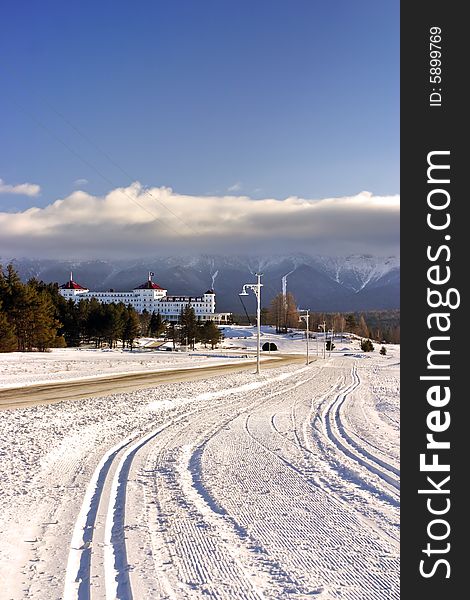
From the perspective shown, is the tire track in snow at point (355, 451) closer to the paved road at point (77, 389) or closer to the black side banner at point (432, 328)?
the black side banner at point (432, 328)

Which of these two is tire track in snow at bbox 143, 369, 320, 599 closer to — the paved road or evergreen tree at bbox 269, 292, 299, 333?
the paved road

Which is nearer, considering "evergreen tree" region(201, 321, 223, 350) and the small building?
"evergreen tree" region(201, 321, 223, 350)

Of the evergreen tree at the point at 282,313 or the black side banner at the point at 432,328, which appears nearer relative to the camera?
the black side banner at the point at 432,328

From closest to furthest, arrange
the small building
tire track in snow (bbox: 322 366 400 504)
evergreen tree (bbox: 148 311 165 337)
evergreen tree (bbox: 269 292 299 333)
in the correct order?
tire track in snow (bbox: 322 366 400 504)
the small building
evergreen tree (bbox: 148 311 165 337)
evergreen tree (bbox: 269 292 299 333)

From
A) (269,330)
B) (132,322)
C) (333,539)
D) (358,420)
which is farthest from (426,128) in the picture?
(269,330)

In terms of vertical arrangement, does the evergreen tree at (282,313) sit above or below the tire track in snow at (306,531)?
above

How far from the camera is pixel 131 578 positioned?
5910 millimetres

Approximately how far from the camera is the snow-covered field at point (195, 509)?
5.92 meters

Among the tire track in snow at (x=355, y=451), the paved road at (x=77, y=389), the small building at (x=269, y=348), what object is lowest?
the small building at (x=269, y=348)

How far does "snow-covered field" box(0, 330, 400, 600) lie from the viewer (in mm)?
5922

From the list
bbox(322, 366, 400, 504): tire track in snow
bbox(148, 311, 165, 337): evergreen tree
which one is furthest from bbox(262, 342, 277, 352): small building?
bbox(322, 366, 400, 504): tire track in snow

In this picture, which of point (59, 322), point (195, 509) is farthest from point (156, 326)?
point (195, 509)

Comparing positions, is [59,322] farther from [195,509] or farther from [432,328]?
[432,328]

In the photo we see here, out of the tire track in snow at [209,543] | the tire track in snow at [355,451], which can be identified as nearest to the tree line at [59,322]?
the tire track in snow at [355,451]
